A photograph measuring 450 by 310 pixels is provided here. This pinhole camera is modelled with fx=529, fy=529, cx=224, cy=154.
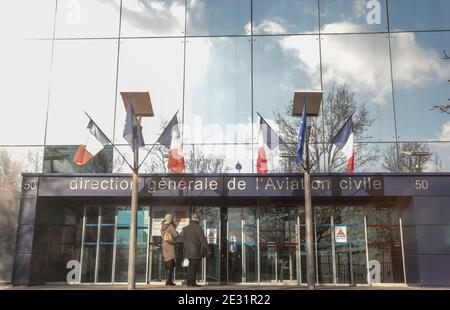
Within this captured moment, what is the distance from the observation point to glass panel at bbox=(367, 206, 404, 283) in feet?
58.8

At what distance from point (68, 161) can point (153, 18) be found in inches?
259

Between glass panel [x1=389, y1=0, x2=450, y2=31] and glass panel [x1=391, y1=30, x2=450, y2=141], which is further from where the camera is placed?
glass panel [x1=389, y1=0, x2=450, y2=31]

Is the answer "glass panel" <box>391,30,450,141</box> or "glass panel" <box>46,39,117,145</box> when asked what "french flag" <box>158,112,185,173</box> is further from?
"glass panel" <box>391,30,450,141</box>

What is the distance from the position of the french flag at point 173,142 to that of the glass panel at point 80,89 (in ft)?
13.5

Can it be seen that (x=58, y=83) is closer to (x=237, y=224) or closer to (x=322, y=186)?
(x=237, y=224)

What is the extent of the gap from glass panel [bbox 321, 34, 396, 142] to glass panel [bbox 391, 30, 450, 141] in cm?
41

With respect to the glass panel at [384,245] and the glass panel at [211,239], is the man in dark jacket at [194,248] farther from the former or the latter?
the glass panel at [384,245]

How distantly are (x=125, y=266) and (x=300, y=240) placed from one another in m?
6.11

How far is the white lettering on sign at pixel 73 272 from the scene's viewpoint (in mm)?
18234

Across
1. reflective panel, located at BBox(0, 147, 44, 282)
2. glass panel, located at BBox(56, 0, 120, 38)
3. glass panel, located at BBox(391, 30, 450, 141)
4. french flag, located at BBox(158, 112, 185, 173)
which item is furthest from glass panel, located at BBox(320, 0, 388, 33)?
reflective panel, located at BBox(0, 147, 44, 282)

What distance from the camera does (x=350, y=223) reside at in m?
18.4

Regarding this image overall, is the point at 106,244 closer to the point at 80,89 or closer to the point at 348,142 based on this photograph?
the point at 80,89
